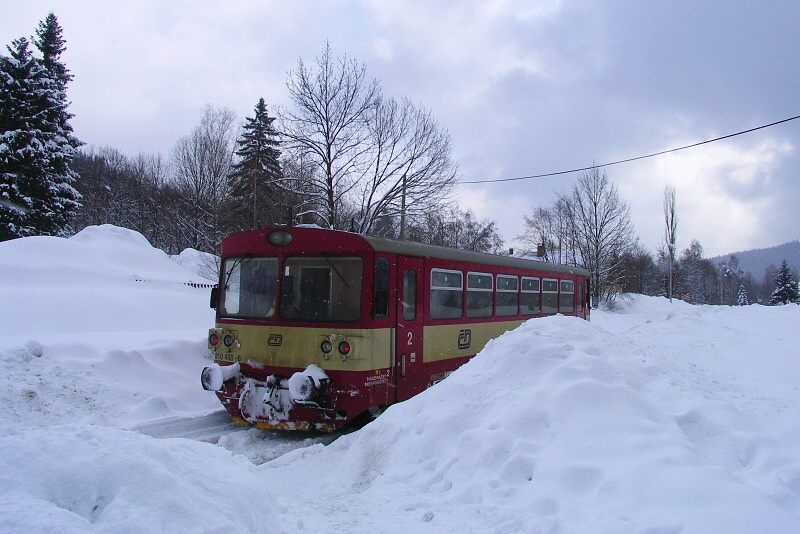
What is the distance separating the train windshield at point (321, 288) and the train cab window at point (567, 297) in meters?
7.69

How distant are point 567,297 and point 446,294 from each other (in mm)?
6101

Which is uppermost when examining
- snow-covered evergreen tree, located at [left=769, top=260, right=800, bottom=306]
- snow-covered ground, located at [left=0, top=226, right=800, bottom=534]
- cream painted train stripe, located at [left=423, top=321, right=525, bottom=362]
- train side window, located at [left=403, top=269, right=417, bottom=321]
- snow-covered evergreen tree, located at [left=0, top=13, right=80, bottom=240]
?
snow-covered evergreen tree, located at [left=0, top=13, right=80, bottom=240]

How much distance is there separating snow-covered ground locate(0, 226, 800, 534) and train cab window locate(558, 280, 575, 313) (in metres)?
4.80

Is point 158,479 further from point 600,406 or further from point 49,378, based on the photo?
point 49,378

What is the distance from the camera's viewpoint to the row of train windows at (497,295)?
8.81 m

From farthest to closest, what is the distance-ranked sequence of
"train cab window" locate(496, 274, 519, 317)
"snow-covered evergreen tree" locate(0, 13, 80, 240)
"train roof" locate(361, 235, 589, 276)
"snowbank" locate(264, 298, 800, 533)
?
"snow-covered evergreen tree" locate(0, 13, 80, 240) < "train cab window" locate(496, 274, 519, 317) < "train roof" locate(361, 235, 589, 276) < "snowbank" locate(264, 298, 800, 533)

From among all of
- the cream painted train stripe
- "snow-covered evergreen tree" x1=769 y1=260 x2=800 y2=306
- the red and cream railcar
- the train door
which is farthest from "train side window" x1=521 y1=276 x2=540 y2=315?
"snow-covered evergreen tree" x1=769 y1=260 x2=800 y2=306

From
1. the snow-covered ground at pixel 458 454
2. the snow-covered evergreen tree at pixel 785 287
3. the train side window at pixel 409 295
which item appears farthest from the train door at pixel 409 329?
the snow-covered evergreen tree at pixel 785 287

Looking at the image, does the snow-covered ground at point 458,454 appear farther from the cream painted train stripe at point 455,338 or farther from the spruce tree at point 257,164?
the spruce tree at point 257,164

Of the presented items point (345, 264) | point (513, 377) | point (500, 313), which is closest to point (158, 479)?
A: point (513, 377)

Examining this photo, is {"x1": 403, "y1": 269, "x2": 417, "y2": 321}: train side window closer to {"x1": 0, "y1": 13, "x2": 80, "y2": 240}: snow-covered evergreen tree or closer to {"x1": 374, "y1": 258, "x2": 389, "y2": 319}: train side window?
{"x1": 374, "y1": 258, "x2": 389, "y2": 319}: train side window

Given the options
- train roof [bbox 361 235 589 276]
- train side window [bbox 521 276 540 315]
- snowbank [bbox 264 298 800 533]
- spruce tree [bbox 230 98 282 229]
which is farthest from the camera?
spruce tree [bbox 230 98 282 229]

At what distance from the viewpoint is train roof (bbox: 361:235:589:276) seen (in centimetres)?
743

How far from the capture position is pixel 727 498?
3.14 meters
